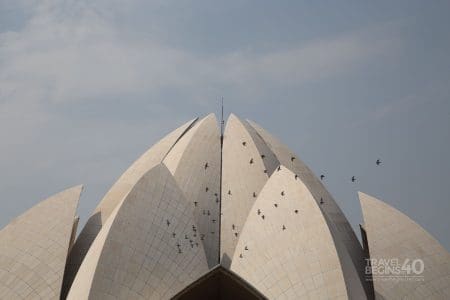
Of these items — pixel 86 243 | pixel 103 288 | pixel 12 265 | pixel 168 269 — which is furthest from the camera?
pixel 86 243

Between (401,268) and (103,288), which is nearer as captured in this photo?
(103,288)

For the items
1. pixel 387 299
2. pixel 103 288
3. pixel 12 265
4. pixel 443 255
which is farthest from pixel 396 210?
pixel 12 265

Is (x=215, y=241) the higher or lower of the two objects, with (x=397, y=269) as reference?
higher

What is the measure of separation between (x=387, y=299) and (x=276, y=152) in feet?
28.8

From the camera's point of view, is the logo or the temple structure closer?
the temple structure

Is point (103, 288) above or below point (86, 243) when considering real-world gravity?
below

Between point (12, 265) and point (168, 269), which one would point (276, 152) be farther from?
point (12, 265)

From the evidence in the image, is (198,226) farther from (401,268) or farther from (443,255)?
(443,255)

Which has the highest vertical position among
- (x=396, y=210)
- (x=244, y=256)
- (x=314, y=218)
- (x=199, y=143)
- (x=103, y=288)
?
(x=199, y=143)

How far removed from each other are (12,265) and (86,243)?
313 cm

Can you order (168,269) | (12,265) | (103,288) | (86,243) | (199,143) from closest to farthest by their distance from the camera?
(103,288) < (168,269) < (12,265) < (86,243) < (199,143)

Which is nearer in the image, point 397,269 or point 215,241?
point 397,269

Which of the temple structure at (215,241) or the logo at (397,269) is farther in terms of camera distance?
the logo at (397,269)

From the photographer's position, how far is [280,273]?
2020 cm
